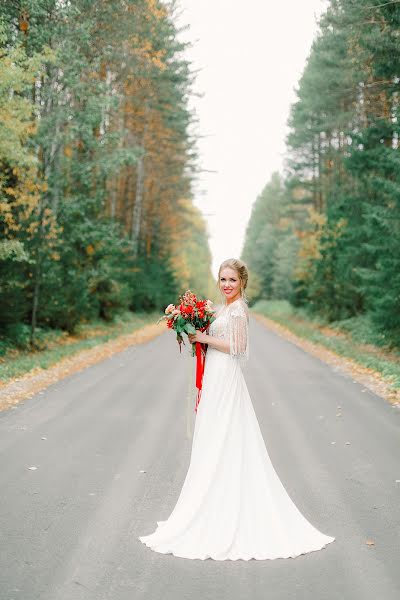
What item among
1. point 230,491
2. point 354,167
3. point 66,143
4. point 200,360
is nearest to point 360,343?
point 354,167

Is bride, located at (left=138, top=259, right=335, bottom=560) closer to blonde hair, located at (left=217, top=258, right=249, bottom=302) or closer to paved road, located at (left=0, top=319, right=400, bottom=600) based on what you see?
blonde hair, located at (left=217, top=258, right=249, bottom=302)

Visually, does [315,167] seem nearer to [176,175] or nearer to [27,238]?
[176,175]

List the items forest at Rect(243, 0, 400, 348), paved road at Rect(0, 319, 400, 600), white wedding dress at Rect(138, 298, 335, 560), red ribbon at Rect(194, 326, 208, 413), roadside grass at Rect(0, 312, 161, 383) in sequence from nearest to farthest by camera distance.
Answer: paved road at Rect(0, 319, 400, 600) → white wedding dress at Rect(138, 298, 335, 560) → red ribbon at Rect(194, 326, 208, 413) → roadside grass at Rect(0, 312, 161, 383) → forest at Rect(243, 0, 400, 348)

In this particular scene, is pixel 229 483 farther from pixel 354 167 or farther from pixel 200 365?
pixel 354 167

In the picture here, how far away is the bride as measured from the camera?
4902 millimetres

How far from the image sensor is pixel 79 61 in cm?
1872

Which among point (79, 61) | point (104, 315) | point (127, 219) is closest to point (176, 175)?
point (127, 219)

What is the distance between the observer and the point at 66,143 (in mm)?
22547

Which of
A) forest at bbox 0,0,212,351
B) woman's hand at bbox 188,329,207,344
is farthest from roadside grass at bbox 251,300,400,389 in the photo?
woman's hand at bbox 188,329,207,344

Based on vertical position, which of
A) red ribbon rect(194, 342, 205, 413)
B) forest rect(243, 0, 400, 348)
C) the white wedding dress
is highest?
forest rect(243, 0, 400, 348)

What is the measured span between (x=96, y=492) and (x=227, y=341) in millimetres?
2400

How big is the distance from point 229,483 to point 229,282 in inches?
63.0

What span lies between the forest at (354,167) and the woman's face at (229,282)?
1192 centimetres

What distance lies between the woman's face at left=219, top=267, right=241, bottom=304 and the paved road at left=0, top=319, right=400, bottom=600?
81.0 inches
